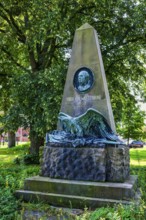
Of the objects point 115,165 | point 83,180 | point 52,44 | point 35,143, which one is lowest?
point 83,180

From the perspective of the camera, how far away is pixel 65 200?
185 inches

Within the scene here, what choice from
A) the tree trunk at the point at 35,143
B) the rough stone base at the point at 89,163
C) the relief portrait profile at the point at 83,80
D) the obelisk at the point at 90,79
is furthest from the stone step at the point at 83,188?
the tree trunk at the point at 35,143

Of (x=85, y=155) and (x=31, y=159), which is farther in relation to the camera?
(x=31, y=159)

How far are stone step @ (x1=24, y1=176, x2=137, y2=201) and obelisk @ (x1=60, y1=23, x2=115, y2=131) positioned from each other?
58.3 inches

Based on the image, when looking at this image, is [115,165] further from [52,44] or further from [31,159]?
[52,44]

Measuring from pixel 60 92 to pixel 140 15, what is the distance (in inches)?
183

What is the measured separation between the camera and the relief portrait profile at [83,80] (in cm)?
596

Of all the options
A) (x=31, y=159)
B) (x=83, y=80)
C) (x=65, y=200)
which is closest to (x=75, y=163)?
(x=65, y=200)

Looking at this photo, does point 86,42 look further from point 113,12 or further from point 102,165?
point 113,12

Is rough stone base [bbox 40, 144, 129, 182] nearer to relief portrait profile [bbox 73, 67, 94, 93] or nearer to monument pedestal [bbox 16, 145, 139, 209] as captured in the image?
monument pedestal [bbox 16, 145, 139, 209]

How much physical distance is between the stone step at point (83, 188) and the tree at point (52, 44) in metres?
5.43

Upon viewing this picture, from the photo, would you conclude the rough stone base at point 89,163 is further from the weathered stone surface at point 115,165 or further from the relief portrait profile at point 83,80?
the relief portrait profile at point 83,80

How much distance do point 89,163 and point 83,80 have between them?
1977mm

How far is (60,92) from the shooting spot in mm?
10867
